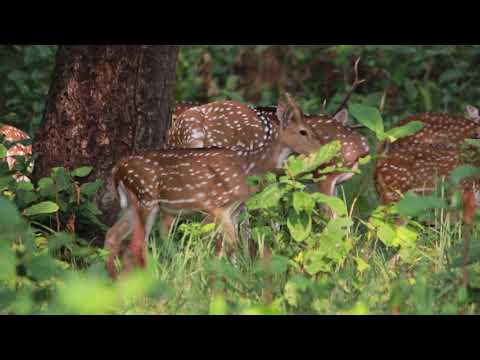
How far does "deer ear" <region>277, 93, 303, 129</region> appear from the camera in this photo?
7.54 m

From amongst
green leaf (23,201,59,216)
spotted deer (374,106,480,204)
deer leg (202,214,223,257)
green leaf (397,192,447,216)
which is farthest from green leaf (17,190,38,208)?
green leaf (397,192,447,216)

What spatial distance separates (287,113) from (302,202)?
2324 mm

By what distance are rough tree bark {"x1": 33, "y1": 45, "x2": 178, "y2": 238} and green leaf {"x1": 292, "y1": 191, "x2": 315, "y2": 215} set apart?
1.75m

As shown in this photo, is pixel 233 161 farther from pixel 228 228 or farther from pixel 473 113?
pixel 473 113

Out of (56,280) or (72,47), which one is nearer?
(56,280)

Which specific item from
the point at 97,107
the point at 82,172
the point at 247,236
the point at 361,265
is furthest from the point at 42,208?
the point at 361,265

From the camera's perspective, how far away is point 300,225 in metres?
5.45

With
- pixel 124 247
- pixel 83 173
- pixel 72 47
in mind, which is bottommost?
pixel 124 247

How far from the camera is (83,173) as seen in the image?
6273 mm

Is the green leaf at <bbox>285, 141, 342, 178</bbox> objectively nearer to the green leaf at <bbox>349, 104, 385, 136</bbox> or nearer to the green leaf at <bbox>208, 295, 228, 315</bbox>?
the green leaf at <bbox>349, 104, 385, 136</bbox>

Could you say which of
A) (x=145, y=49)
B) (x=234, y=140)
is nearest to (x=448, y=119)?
(x=234, y=140)

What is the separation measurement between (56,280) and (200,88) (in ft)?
27.2
